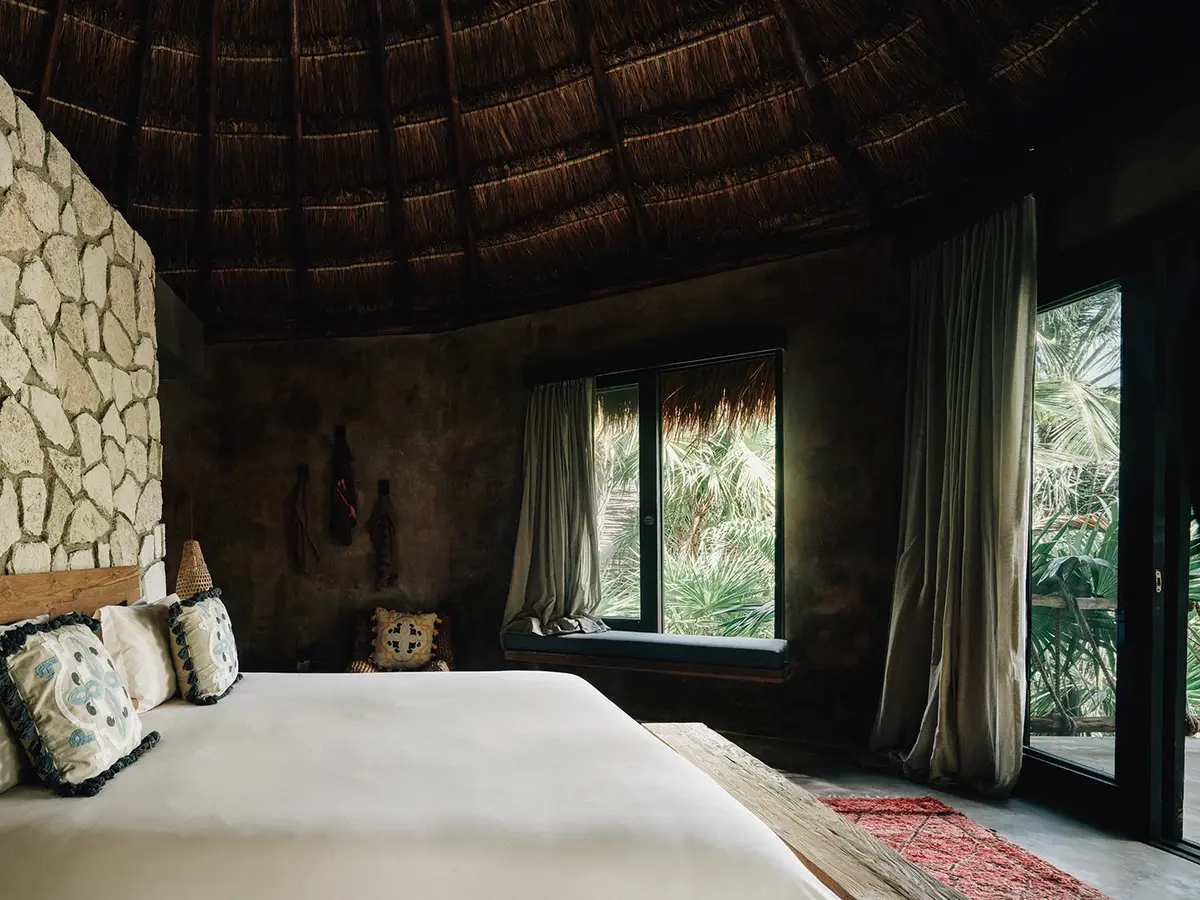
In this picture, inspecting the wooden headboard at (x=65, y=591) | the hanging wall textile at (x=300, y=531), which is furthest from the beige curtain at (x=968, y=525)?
the hanging wall textile at (x=300, y=531)

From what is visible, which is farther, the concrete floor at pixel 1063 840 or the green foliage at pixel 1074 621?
the green foliage at pixel 1074 621

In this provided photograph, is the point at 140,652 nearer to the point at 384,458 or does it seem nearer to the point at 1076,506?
the point at 384,458

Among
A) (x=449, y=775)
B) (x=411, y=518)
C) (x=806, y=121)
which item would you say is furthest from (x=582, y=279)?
(x=449, y=775)

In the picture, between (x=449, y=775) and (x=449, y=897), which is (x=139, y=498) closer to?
(x=449, y=775)

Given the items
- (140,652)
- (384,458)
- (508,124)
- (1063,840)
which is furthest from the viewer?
(384,458)

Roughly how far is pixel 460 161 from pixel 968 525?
324cm

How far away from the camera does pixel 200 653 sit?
237cm

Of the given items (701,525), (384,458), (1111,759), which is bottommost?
(1111,759)

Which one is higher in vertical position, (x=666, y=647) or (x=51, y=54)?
(x=51, y=54)

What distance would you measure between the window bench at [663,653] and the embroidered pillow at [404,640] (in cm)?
48

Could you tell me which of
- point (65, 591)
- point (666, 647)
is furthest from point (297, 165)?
point (666, 647)

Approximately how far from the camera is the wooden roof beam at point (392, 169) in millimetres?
3454

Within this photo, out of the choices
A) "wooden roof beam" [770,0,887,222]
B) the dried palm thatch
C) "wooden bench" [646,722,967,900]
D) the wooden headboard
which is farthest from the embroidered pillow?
"wooden roof beam" [770,0,887,222]

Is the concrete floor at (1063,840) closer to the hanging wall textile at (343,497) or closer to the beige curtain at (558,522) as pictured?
the beige curtain at (558,522)
